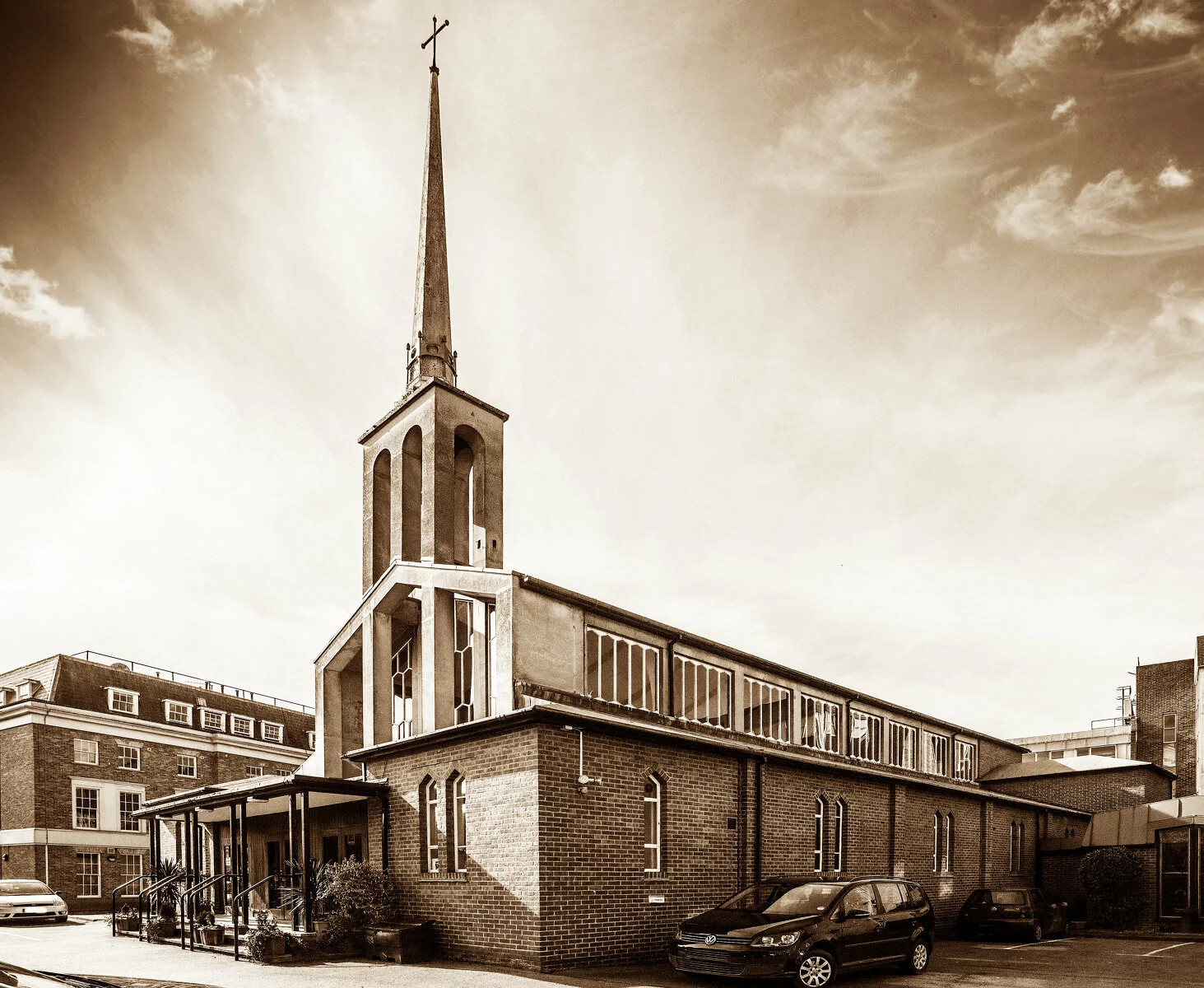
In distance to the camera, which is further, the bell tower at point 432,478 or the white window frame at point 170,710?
the white window frame at point 170,710

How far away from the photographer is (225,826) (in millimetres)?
23453

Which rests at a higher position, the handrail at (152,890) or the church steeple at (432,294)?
the church steeple at (432,294)

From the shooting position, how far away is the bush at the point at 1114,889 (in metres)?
24.9

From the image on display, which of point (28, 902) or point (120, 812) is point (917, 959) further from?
point (120, 812)

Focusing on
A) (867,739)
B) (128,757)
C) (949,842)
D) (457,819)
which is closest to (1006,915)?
(949,842)

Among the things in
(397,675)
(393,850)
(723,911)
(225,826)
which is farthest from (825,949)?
(225,826)

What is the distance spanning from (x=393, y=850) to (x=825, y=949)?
7.97m

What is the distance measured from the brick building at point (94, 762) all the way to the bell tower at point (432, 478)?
40.1ft

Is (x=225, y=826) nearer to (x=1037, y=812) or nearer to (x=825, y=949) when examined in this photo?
(x=825, y=949)

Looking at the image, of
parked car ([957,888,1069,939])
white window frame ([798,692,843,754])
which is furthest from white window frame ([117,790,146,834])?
parked car ([957,888,1069,939])

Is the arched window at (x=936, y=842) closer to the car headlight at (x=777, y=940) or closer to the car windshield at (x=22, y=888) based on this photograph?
the car headlight at (x=777, y=940)

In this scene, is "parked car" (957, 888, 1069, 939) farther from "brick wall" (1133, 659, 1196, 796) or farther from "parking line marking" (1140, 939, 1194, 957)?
"brick wall" (1133, 659, 1196, 796)

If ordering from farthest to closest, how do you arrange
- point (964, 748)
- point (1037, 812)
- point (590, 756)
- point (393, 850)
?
point (964, 748), point (1037, 812), point (393, 850), point (590, 756)

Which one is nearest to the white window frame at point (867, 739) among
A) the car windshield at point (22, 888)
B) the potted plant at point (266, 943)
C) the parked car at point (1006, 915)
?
the parked car at point (1006, 915)
